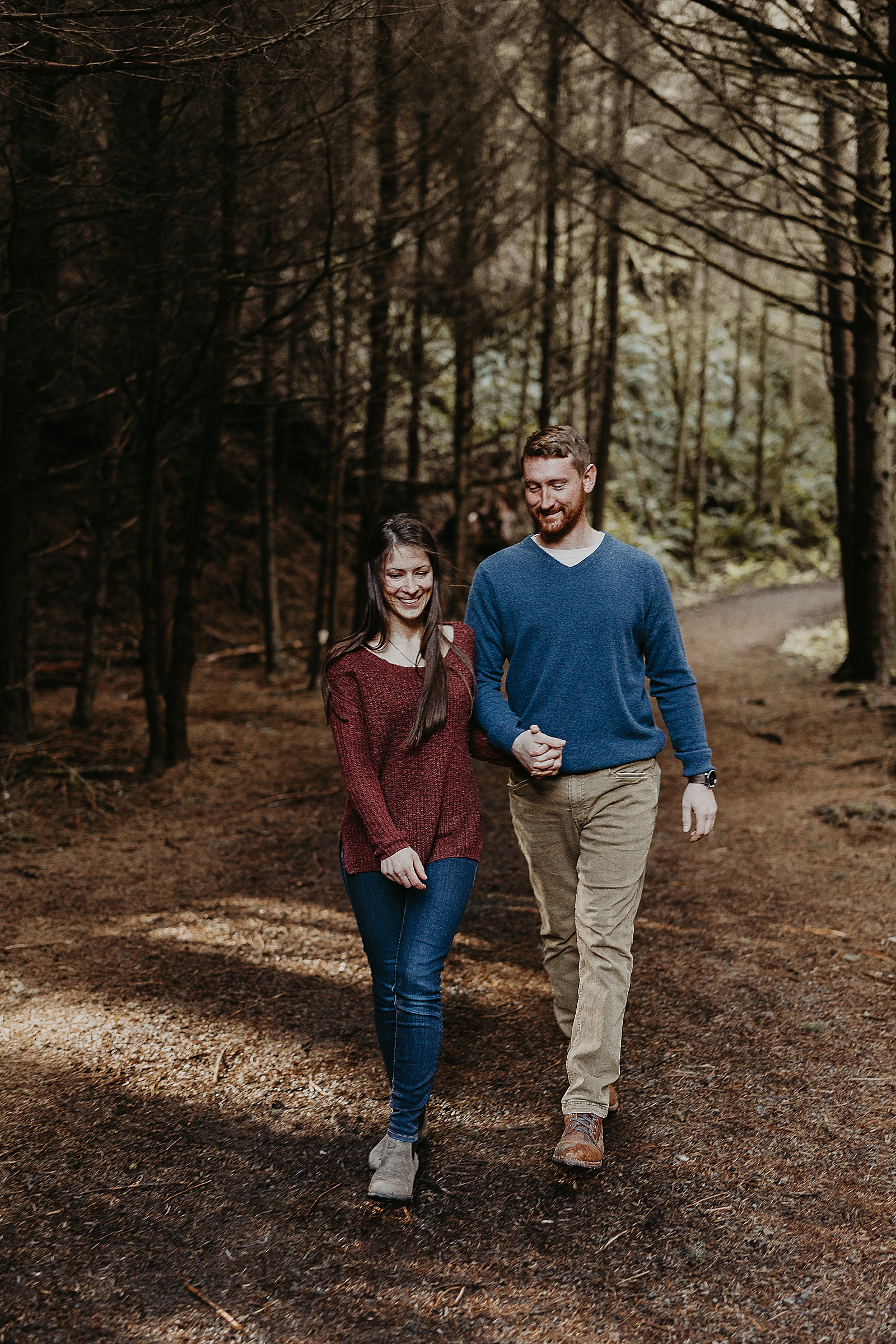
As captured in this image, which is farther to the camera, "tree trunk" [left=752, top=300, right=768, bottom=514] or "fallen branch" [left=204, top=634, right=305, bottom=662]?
"tree trunk" [left=752, top=300, right=768, bottom=514]

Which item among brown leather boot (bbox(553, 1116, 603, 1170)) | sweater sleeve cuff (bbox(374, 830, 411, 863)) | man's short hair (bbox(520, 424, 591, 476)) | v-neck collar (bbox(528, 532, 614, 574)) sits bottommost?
brown leather boot (bbox(553, 1116, 603, 1170))

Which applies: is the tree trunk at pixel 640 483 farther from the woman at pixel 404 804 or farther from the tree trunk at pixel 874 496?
the woman at pixel 404 804

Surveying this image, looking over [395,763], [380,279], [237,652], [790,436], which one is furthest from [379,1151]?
[790,436]

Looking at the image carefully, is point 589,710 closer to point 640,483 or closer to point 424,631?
point 424,631

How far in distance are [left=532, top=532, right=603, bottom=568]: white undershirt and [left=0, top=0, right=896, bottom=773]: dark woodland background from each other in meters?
2.13

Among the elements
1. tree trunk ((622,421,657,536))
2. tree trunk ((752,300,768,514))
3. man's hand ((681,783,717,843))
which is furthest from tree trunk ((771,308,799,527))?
man's hand ((681,783,717,843))

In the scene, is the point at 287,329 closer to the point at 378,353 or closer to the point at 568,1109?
the point at 378,353

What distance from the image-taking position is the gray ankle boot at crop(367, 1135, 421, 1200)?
108 inches

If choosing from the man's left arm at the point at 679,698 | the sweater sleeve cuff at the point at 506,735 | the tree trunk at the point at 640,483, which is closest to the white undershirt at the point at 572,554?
the man's left arm at the point at 679,698

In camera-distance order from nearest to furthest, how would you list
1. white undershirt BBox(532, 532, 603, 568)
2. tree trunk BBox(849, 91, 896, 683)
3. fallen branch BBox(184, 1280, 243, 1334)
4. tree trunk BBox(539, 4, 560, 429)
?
1. fallen branch BBox(184, 1280, 243, 1334)
2. white undershirt BBox(532, 532, 603, 568)
3. tree trunk BBox(539, 4, 560, 429)
4. tree trunk BBox(849, 91, 896, 683)

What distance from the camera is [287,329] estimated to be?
7.43 m

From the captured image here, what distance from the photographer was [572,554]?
3092mm

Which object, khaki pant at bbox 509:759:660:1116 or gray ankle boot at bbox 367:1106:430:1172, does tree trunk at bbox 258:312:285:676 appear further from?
gray ankle boot at bbox 367:1106:430:1172

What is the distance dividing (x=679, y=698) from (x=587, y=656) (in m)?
0.34
